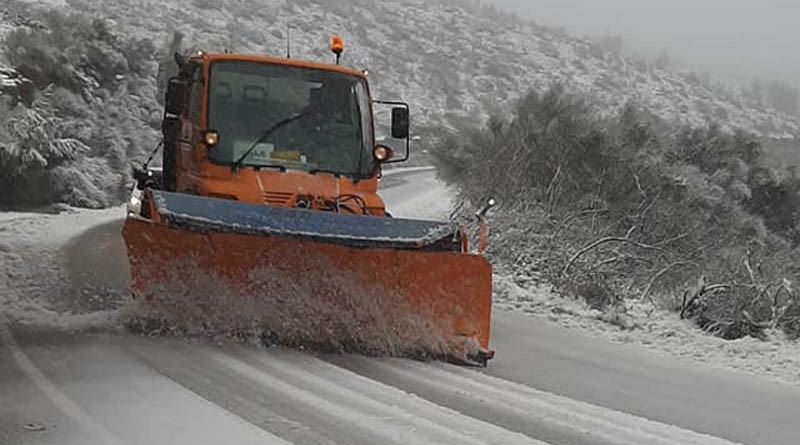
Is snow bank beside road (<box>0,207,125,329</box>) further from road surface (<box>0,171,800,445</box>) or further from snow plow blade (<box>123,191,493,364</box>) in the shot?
snow plow blade (<box>123,191,493,364</box>)

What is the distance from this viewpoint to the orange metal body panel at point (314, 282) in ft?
19.7

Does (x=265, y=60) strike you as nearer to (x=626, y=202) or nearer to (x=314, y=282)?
(x=314, y=282)

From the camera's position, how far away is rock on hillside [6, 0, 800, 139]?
43.6m

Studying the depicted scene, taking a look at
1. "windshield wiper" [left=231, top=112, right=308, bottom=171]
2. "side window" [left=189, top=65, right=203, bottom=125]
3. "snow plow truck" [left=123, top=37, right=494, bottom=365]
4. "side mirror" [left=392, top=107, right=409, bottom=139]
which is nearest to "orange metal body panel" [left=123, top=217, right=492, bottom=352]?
"snow plow truck" [left=123, top=37, right=494, bottom=365]

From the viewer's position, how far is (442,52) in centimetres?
5844

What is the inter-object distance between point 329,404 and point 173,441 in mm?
977

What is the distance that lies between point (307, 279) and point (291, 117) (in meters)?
2.14

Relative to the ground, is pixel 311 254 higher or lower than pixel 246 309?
higher

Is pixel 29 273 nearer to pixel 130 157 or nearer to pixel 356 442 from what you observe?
pixel 356 442

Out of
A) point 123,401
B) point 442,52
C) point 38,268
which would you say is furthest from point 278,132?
point 442,52

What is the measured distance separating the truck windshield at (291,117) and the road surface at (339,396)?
1626mm

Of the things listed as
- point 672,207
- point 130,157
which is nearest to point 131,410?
point 672,207

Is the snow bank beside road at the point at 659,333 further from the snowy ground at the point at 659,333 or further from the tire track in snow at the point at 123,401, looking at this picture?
the tire track in snow at the point at 123,401

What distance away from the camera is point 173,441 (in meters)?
4.12
